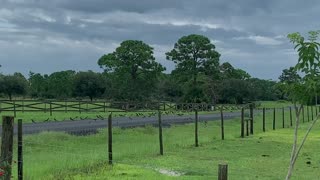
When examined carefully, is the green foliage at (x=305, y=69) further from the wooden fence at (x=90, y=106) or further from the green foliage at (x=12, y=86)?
the green foliage at (x=12, y=86)

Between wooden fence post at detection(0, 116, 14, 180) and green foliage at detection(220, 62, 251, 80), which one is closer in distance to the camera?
wooden fence post at detection(0, 116, 14, 180)

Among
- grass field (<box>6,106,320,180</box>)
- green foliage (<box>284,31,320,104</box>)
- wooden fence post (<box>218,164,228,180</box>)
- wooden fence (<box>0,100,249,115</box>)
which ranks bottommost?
grass field (<box>6,106,320,180</box>)

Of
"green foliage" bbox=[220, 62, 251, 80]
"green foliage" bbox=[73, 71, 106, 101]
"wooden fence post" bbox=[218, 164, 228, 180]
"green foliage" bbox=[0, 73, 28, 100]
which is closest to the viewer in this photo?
"wooden fence post" bbox=[218, 164, 228, 180]

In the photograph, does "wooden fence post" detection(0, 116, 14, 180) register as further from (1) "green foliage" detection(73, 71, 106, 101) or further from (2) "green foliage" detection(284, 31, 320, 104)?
(1) "green foliage" detection(73, 71, 106, 101)

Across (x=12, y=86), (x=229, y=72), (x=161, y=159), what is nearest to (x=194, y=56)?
(x=229, y=72)

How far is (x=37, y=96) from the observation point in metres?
106

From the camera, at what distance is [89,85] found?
98.3 m

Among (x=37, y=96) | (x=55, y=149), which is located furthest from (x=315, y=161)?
(x=37, y=96)

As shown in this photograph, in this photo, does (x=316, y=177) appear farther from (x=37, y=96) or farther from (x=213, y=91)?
(x=37, y=96)

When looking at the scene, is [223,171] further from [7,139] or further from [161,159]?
[161,159]

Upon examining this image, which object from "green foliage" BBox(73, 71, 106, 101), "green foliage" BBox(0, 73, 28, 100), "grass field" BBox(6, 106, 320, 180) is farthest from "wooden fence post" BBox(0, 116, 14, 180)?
"green foliage" BBox(0, 73, 28, 100)

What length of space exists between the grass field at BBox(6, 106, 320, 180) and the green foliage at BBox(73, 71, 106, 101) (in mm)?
74261

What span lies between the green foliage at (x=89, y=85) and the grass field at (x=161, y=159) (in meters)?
A: 74.3

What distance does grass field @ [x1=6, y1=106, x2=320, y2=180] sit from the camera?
508 inches
